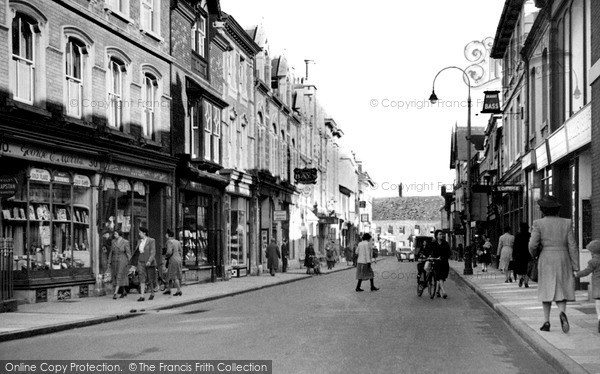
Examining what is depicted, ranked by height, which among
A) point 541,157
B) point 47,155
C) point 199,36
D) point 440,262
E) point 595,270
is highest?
point 199,36

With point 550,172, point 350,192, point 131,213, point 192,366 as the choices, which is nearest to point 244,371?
point 192,366

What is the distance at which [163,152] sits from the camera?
1017 inches

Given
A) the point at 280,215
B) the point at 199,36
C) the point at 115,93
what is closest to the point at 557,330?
the point at 115,93

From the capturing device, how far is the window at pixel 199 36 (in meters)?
29.7

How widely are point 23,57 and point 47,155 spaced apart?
2.28m

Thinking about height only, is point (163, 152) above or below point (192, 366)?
above

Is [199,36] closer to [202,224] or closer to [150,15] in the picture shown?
[150,15]

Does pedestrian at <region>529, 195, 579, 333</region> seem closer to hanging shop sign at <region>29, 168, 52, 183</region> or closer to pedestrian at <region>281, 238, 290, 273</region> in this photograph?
hanging shop sign at <region>29, 168, 52, 183</region>

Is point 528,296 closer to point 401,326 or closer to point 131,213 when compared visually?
point 401,326

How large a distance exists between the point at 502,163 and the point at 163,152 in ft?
77.7

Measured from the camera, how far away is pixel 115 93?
2295 centimetres

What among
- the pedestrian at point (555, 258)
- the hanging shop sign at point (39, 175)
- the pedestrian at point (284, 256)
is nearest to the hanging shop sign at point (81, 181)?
the hanging shop sign at point (39, 175)

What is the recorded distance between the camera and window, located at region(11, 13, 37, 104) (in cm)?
1802

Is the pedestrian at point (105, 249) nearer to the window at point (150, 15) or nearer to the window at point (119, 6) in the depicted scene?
the window at point (119, 6)
